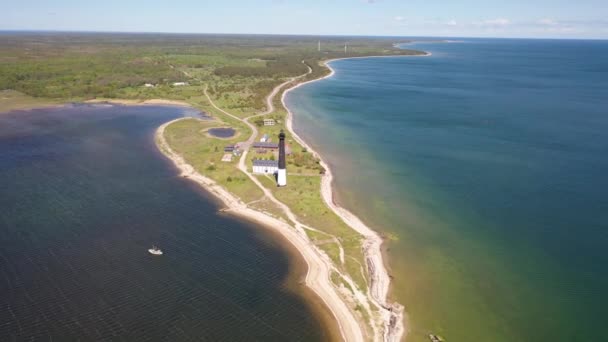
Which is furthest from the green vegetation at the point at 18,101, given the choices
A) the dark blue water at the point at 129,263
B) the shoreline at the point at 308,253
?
the shoreline at the point at 308,253

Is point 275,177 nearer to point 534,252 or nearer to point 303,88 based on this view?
point 534,252

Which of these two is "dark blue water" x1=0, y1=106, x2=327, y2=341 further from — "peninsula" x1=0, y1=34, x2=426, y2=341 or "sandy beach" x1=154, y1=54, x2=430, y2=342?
"peninsula" x1=0, y1=34, x2=426, y2=341

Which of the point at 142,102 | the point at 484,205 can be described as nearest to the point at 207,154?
the point at 484,205

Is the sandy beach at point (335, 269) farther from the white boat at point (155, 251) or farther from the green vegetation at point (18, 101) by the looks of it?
the green vegetation at point (18, 101)

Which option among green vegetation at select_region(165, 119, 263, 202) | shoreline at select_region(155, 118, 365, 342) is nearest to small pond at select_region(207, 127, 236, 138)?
→ green vegetation at select_region(165, 119, 263, 202)

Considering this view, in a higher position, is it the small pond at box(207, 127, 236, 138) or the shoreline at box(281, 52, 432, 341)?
the small pond at box(207, 127, 236, 138)
